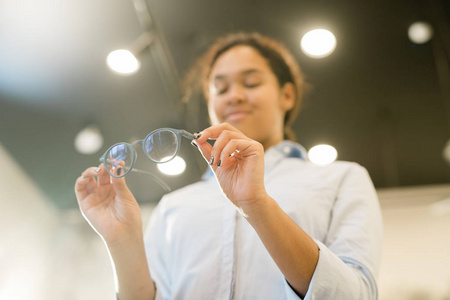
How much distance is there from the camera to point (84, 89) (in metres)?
1.75

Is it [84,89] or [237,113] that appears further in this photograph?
[84,89]

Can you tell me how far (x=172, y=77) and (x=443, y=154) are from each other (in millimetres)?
1868

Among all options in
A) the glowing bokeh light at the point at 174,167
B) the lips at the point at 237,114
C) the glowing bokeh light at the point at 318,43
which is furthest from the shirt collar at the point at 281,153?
the glowing bokeh light at the point at 318,43

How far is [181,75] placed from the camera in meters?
2.04

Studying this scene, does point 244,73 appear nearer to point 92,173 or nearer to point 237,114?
point 237,114

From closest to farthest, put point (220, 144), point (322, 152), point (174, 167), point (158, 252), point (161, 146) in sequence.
→ point (220, 144) < point (161, 146) < point (158, 252) < point (174, 167) < point (322, 152)

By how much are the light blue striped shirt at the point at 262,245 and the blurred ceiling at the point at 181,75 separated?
7.5 inches

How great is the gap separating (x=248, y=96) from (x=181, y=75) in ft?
4.08

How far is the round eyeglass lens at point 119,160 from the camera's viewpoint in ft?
2.10

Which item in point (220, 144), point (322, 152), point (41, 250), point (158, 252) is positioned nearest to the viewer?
point (220, 144)

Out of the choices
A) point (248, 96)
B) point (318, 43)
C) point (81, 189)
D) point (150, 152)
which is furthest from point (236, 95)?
point (318, 43)

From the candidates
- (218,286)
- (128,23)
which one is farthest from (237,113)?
(128,23)

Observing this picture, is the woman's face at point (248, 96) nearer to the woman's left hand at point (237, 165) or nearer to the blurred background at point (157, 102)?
the blurred background at point (157, 102)

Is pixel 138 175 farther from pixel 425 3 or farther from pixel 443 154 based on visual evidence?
pixel 443 154
